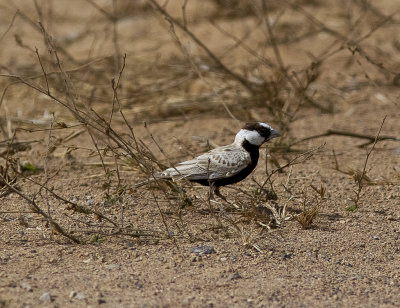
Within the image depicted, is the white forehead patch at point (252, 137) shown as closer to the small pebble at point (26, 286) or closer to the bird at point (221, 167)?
the bird at point (221, 167)

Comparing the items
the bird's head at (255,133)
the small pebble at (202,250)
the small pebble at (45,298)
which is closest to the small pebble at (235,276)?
the small pebble at (202,250)

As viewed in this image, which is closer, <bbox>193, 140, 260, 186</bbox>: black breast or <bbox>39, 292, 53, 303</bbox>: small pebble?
<bbox>39, 292, 53, 303</bbox>: small pebble

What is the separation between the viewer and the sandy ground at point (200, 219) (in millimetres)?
4156

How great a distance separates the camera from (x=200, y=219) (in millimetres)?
5281

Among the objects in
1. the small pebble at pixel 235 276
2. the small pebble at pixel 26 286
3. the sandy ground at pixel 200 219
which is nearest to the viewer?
the small pebble at pixel 26 286

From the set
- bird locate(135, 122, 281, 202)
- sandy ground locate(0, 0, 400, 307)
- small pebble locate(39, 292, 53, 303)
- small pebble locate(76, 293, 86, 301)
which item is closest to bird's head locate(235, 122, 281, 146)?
bird locate(135, 122, 281, 202)

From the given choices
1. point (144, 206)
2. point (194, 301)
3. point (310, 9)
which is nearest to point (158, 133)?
point (144, 206)

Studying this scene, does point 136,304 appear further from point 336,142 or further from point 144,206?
point 336,142

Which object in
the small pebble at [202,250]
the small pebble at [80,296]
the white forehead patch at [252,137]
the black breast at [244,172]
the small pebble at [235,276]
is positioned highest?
the white forehead patch at [252,137]

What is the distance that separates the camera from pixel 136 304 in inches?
154

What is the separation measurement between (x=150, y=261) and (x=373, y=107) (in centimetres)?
474

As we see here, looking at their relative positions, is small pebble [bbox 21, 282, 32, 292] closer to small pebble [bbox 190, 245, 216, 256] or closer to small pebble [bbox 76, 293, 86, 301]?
small pebble [bbox 76, 293, 86, 301]

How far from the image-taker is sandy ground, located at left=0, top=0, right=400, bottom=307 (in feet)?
13.6

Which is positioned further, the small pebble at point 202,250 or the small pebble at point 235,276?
the small pebble at point 202,250
